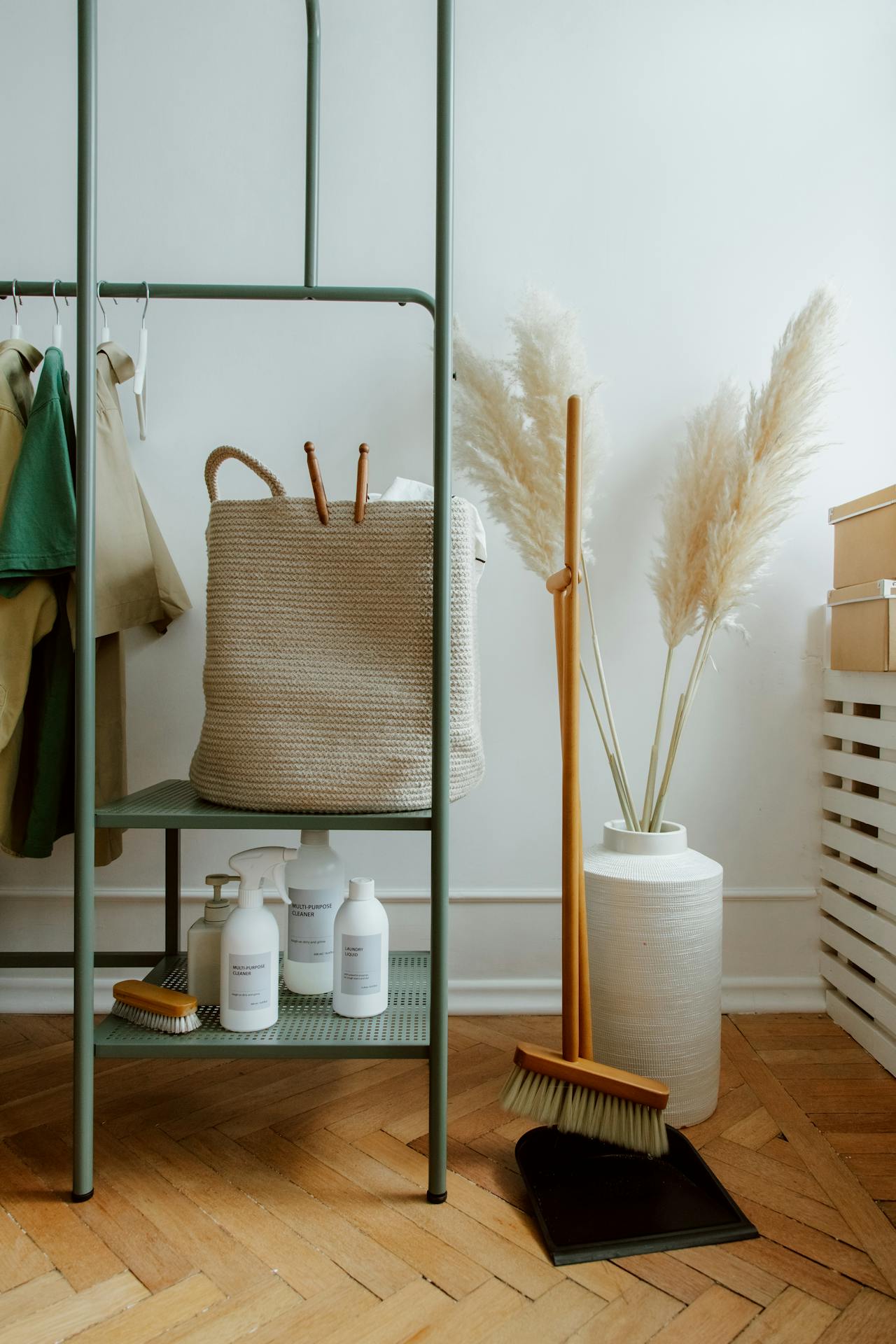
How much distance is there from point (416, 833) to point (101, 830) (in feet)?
1.96

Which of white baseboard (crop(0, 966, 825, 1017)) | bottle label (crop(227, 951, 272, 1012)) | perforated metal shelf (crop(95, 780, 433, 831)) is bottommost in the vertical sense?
white baseboard (crop(0, 966, 825, 1017))

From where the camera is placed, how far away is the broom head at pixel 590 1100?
1186mm

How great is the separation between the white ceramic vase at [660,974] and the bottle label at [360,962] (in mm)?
375

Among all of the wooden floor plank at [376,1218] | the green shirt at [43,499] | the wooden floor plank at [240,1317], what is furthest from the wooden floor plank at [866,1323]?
the green shirt at [43,499]

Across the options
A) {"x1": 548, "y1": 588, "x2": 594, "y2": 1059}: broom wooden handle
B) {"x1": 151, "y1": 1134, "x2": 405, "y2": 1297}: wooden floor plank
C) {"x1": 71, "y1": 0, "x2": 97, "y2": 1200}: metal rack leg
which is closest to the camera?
{"x1": 151, "y1": 1134, "x2": 405, "y2": 1297}: wooden floor plank

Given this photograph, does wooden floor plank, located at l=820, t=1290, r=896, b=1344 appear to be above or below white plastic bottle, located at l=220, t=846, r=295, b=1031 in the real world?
below

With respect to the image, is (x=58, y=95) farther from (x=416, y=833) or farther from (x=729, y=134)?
(x=416, y=833)

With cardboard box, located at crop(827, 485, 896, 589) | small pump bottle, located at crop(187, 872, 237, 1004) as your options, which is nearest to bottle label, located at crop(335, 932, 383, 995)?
small pump bottle, located at crop(187, 872, 237, 1004)

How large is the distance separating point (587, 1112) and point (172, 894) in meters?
0.84

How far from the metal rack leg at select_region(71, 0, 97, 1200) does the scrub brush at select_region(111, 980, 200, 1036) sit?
0.08 m

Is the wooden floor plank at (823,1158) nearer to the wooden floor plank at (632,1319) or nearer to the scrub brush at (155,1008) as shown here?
the wooden floor plank at (632,1319)

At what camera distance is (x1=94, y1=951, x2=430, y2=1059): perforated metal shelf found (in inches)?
47.0

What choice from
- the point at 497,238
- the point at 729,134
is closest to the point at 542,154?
the point at 497,238

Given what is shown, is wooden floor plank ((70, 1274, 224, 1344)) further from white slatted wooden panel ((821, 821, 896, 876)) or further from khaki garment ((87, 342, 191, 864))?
white slatted wooden panel ((821, 821, 896, 876))
